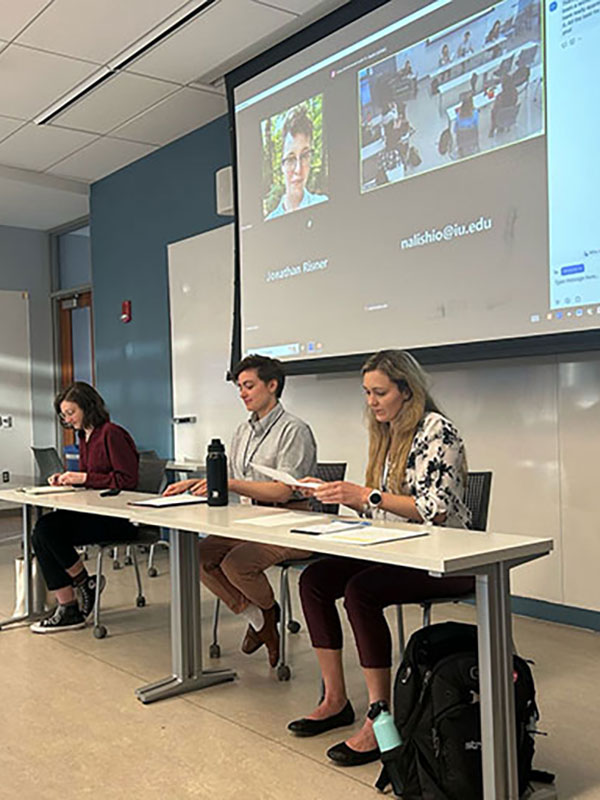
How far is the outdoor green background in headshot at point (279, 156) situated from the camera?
14.2ft

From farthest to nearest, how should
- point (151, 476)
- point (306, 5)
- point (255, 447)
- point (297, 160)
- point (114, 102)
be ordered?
1. point (114, 102)
2. point (297, 160)
3. point (151, 476)
4. point (306, 5)
5. point (255, 447)

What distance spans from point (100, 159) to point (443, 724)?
5.32 m

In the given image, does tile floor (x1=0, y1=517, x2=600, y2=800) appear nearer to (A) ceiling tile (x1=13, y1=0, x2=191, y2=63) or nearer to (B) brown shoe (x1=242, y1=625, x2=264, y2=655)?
(B) brown shoe (x1=242, y1=625, x2=264, y2=655)

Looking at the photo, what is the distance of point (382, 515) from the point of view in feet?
8.63

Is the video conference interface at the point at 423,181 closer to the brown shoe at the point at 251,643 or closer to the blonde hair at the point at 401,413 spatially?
the blonde hair at the point at 401,413

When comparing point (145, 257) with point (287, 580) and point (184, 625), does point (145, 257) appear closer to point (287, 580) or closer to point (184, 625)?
point (287, 580)

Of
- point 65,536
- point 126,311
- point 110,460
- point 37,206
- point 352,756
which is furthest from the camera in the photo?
point 37,206

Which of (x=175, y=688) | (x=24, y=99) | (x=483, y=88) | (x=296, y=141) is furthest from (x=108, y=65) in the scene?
(x=175, y=688)

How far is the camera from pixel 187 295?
5.92m

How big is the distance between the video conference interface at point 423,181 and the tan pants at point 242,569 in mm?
1265

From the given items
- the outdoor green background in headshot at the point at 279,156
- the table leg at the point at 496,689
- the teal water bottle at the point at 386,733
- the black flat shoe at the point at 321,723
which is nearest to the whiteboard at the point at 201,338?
the outdoor green background in headshot at the point at 279,156

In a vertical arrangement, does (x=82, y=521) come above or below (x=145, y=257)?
below

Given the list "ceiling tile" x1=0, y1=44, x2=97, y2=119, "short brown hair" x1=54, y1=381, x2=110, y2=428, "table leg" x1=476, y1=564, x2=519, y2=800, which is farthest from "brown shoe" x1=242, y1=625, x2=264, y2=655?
"ceiling tile" x1=0, y1=44, x2=97, y2=119

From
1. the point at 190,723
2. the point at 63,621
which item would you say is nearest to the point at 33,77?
the point at 63,621
